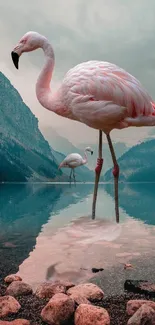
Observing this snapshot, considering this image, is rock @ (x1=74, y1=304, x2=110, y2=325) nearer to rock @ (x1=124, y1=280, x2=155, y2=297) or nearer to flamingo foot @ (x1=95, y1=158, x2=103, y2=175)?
rock @ (x1=124, y1=280, x2=155, y2=297)

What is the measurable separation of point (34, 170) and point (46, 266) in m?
140

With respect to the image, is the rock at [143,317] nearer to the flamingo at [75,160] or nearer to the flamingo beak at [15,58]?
the flamingo beak at [15,58]

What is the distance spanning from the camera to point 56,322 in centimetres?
505

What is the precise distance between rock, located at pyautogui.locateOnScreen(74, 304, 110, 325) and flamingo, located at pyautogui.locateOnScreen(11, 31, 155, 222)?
373 centimetres

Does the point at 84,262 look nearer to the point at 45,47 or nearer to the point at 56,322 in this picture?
the point at 56,322

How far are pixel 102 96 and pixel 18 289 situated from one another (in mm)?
3943

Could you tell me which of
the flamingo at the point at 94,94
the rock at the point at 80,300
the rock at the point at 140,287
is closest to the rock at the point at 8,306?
the rock at the point at 80,300

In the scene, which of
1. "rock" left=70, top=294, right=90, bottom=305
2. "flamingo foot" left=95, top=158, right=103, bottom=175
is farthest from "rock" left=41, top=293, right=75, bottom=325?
"flamingo foot" left=95, top=158, right=103, bottom=175

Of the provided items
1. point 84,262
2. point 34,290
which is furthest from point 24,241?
point 34,290

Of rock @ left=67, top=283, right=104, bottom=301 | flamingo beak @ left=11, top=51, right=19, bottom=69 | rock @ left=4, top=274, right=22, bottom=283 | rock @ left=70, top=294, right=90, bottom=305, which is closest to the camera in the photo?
rock @ left=70, top=294, right=90, bottom=305

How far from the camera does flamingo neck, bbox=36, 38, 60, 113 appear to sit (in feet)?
25.9

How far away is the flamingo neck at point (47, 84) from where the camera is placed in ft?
25.9

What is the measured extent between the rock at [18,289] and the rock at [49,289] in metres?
0.18

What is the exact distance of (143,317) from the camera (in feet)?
15.9
